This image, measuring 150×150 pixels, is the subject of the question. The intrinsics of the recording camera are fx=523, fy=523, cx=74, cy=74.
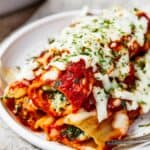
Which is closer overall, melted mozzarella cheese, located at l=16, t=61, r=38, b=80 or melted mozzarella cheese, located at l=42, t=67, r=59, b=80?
melted mozzarella cheese, located at l=42, t=67, r=59, b=80

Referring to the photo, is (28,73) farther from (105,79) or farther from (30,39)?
(30,39)

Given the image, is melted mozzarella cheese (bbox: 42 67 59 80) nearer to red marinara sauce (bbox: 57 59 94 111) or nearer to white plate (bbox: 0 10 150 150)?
red marinara sauce (bbox: 57 59 94 111)

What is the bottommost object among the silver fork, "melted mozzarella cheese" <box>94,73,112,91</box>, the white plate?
the silver fork

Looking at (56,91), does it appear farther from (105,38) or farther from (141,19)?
(141,19)

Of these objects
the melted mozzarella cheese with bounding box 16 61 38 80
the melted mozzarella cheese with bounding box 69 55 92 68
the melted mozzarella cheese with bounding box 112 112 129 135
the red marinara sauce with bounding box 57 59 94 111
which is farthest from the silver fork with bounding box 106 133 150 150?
the melted mozzarella cheese with bounding box 16 61 38 80

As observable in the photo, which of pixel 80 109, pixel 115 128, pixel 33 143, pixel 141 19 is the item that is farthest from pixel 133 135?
pixel 141 19

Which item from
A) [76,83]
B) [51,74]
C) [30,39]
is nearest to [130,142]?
[76,83]

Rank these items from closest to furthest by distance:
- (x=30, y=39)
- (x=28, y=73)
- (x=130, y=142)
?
(x=130, y=142)
(x=28, y=73)
(x=30, y=39)

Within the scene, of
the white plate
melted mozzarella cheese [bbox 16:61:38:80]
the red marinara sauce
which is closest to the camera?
the red marinara sauce
